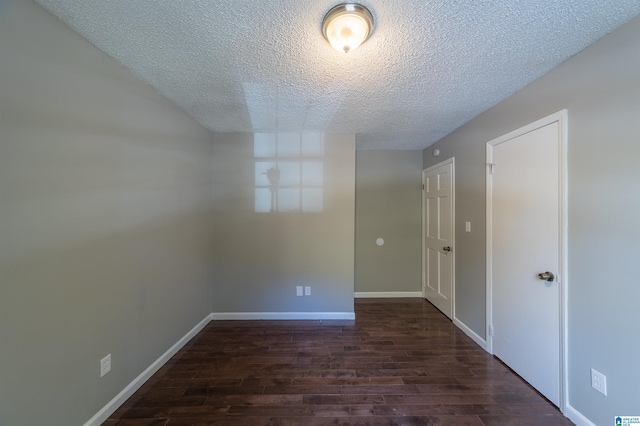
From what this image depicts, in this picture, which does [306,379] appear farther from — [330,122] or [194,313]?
[330,122]

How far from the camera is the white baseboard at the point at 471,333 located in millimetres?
2348

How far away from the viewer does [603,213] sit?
1.35 meters

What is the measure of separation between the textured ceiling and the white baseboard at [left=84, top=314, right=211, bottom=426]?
237 cm

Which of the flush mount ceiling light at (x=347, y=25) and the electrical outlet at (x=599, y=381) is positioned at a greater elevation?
→ the flush mount ceiling light at (x=347, y=25)

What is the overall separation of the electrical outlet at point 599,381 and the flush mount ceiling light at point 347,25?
2.43 meters

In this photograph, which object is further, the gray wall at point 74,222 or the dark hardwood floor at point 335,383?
the dark hardwood floor at point 335,383

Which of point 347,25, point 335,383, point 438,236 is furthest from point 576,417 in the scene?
point 347,25

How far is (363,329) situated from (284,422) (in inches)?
57.0

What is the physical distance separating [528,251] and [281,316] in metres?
2.72

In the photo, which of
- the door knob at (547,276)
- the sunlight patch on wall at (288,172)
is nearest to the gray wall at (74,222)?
the sunlight patch on wall at (288,172)

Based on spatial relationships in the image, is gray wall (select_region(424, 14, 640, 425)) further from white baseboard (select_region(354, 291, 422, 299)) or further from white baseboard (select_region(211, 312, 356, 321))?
white baseboard (select_region(354, 291, 422, 299))

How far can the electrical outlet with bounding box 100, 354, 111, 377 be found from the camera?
1509 millimetres

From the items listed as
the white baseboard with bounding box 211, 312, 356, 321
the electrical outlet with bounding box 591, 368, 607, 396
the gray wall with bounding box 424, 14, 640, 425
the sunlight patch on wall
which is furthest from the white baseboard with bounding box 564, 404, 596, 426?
the sunlight patch on wall

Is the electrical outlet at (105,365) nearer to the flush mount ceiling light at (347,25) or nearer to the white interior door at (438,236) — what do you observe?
the flush mount ceiling light at (347,25)
